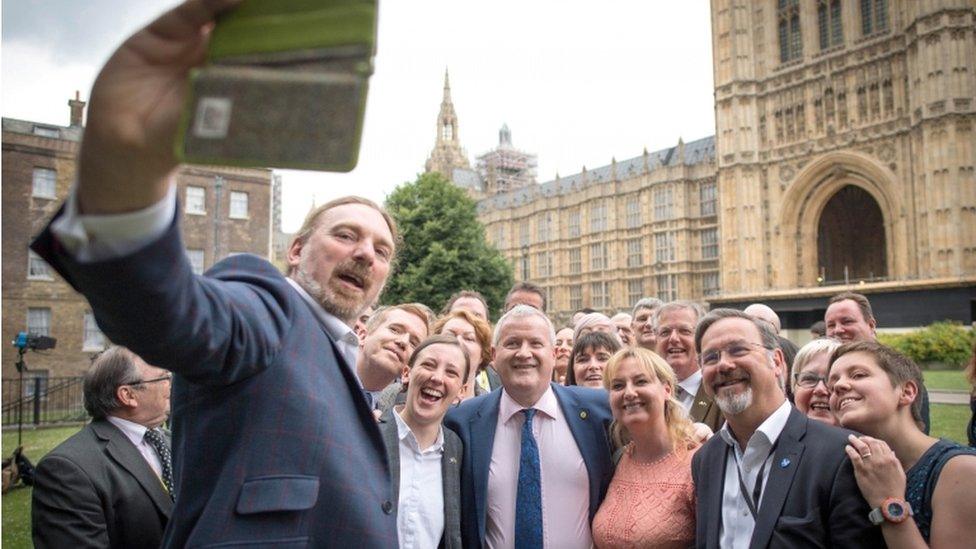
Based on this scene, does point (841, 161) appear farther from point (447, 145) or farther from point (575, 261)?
point (447, 145)

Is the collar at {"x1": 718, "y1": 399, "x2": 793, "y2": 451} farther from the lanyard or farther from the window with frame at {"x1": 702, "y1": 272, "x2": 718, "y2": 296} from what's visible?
the window with frame at {"x1": 702, "y1": 272, "x2": 718, "y2": 296}

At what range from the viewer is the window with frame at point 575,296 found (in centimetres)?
5241

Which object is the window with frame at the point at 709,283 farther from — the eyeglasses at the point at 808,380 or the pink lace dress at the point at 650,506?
the pink lace dress at the point at 650,506

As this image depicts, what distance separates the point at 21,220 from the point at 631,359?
60.6 ft

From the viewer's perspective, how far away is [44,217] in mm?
14836

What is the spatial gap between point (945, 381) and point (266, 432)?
20466 mm

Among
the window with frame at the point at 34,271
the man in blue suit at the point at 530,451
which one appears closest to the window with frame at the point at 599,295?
the window with frame at the point at 34,271

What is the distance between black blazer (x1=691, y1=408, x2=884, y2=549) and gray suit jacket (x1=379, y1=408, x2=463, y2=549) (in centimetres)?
114

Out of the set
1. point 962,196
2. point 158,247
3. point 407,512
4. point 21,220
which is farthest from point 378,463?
point 962,196

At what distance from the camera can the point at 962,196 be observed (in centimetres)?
2731

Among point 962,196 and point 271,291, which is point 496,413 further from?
point 962,196

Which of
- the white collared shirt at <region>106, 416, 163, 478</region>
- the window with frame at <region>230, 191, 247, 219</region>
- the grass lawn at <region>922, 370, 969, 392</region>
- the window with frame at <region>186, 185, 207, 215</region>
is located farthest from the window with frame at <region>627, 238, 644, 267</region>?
the white collared shirt at <region>106, 416, 163, 478</region>

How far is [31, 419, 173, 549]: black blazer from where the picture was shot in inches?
113

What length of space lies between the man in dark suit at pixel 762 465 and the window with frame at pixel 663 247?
44457 millimetres
